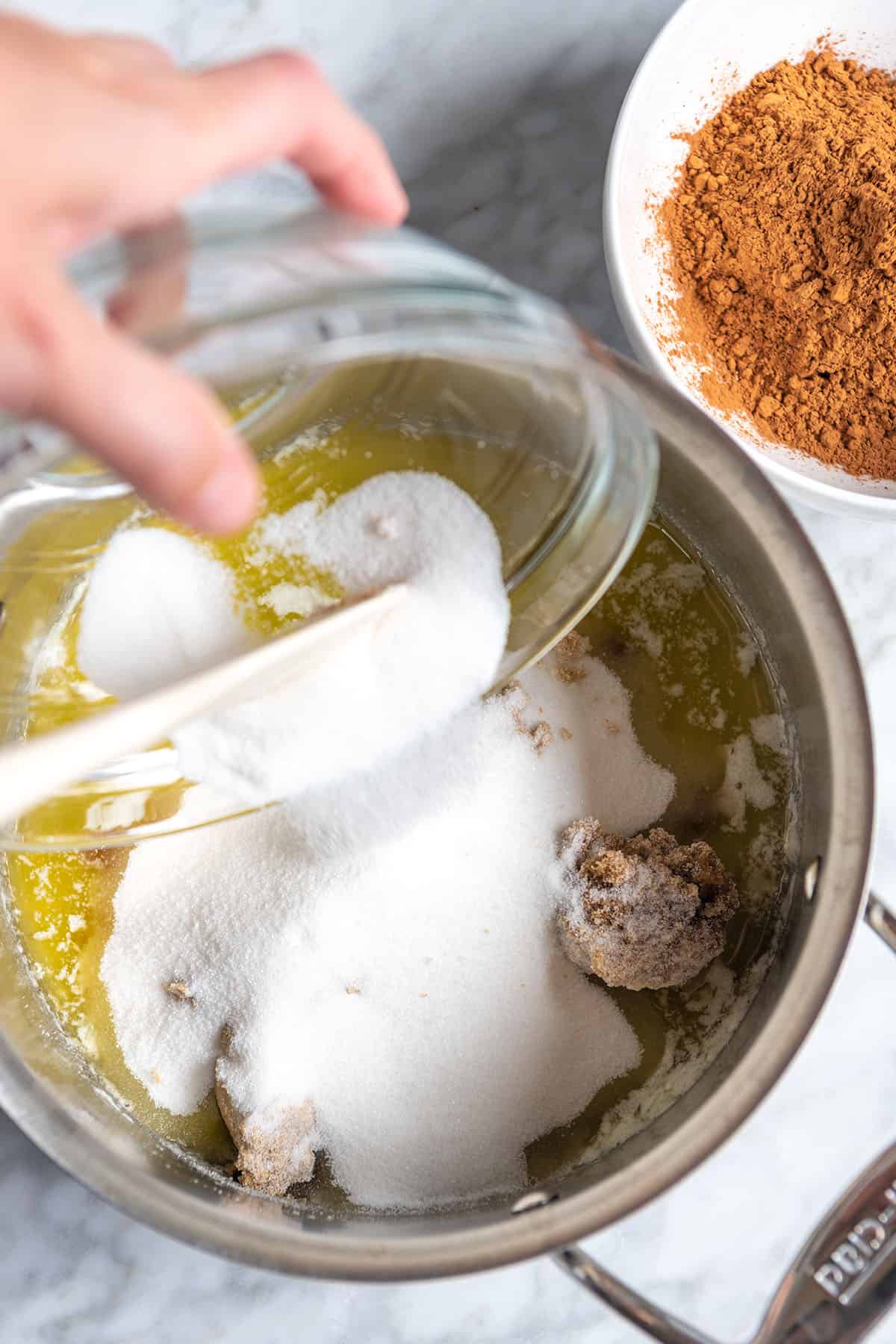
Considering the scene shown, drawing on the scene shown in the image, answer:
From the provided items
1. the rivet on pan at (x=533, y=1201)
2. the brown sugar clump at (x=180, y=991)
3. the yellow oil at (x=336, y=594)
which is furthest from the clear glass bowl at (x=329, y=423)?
the rivet on pan at (x=533, y=1201)

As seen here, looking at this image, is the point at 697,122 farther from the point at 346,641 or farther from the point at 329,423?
the point at 346,641

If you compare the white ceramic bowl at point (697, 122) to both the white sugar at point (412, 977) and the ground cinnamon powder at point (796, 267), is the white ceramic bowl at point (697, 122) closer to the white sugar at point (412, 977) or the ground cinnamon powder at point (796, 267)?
the ground cinnamon powder at point (796, 267)

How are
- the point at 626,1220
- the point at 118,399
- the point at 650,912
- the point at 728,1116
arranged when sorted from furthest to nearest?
the point at 626,1220
the point at 650,912
the point at 728,1116
the point at 118,399

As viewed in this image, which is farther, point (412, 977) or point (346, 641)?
point (412, 977)

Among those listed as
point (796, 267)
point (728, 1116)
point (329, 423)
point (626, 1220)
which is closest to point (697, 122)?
point (796, 267)

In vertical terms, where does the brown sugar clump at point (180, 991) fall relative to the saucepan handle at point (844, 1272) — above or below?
below

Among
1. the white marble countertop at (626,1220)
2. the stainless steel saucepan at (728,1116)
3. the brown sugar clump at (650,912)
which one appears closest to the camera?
the stainless steel saucepan at (728,1116)

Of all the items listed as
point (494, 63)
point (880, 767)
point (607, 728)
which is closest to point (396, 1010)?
point (607, 728)
